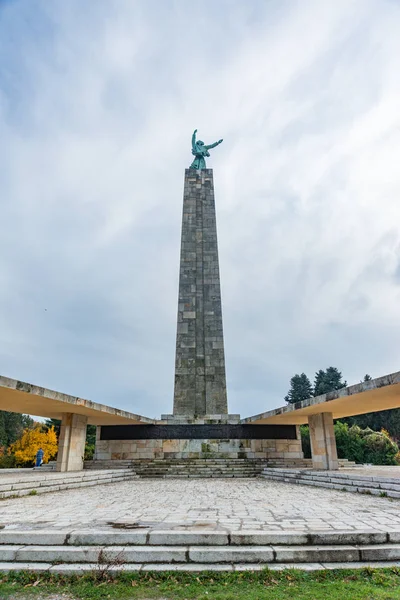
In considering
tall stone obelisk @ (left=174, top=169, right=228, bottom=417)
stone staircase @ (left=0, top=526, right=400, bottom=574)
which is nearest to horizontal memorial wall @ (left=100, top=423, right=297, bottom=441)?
tall stone obelisk @ (left=174, top=169, right=228, bottom=417)

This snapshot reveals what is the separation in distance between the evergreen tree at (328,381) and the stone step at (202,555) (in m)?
44.5

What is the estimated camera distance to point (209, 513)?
5.62 m

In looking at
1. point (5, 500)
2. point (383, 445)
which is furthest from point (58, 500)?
point (383, 445)

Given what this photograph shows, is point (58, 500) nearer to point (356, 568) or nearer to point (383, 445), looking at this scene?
point (356, 568)

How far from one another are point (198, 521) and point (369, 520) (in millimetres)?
2284

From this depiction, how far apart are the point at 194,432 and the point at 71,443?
553 cm

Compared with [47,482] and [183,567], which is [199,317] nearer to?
[47,482]

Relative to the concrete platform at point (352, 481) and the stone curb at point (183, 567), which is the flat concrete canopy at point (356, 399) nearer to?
the concrete platform at point (352, 481)

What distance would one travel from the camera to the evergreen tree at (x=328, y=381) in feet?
151

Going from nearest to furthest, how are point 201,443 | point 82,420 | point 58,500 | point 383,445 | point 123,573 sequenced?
point 123,573 < point 58,500 < point 82,420 < point 201,443 < point 383,445

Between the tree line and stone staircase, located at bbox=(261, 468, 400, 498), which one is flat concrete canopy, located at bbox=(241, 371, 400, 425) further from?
the tree line

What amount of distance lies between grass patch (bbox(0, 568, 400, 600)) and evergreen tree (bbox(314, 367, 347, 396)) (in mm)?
45015

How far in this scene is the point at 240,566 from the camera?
12.0 feet

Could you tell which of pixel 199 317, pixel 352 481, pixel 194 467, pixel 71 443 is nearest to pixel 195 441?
pixel 194 467
